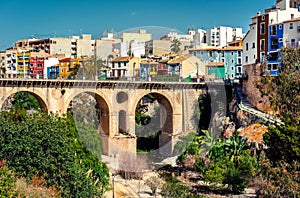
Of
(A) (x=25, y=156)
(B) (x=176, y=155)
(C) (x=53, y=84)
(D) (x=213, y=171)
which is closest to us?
(A) (x=25, y=156)

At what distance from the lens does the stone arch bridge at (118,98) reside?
30.7m

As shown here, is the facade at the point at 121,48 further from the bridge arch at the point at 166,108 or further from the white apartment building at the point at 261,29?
the white apartment building at the point at 261,29

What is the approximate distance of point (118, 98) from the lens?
3469cm

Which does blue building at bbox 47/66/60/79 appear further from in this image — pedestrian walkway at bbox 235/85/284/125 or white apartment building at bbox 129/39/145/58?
pedestrian walkway at bbox 235/85/284/125

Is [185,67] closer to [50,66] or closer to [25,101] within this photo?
[25,101]

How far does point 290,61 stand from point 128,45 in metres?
32.8

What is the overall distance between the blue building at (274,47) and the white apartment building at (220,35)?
3861 centimetres

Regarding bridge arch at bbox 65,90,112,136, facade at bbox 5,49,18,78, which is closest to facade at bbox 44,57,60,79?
facade at bbox 5,49,18,78

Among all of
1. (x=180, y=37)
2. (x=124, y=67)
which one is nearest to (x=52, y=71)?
(x=124, y=67)

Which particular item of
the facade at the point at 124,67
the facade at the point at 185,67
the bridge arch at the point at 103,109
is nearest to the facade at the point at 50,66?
the facade at the point at 124,67

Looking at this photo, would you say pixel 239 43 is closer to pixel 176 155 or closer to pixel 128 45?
pixel 128 45

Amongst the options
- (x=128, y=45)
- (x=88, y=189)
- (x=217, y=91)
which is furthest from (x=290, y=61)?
(x=128, y=45)

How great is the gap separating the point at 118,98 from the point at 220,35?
4097 cm

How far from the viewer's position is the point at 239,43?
163 feet
